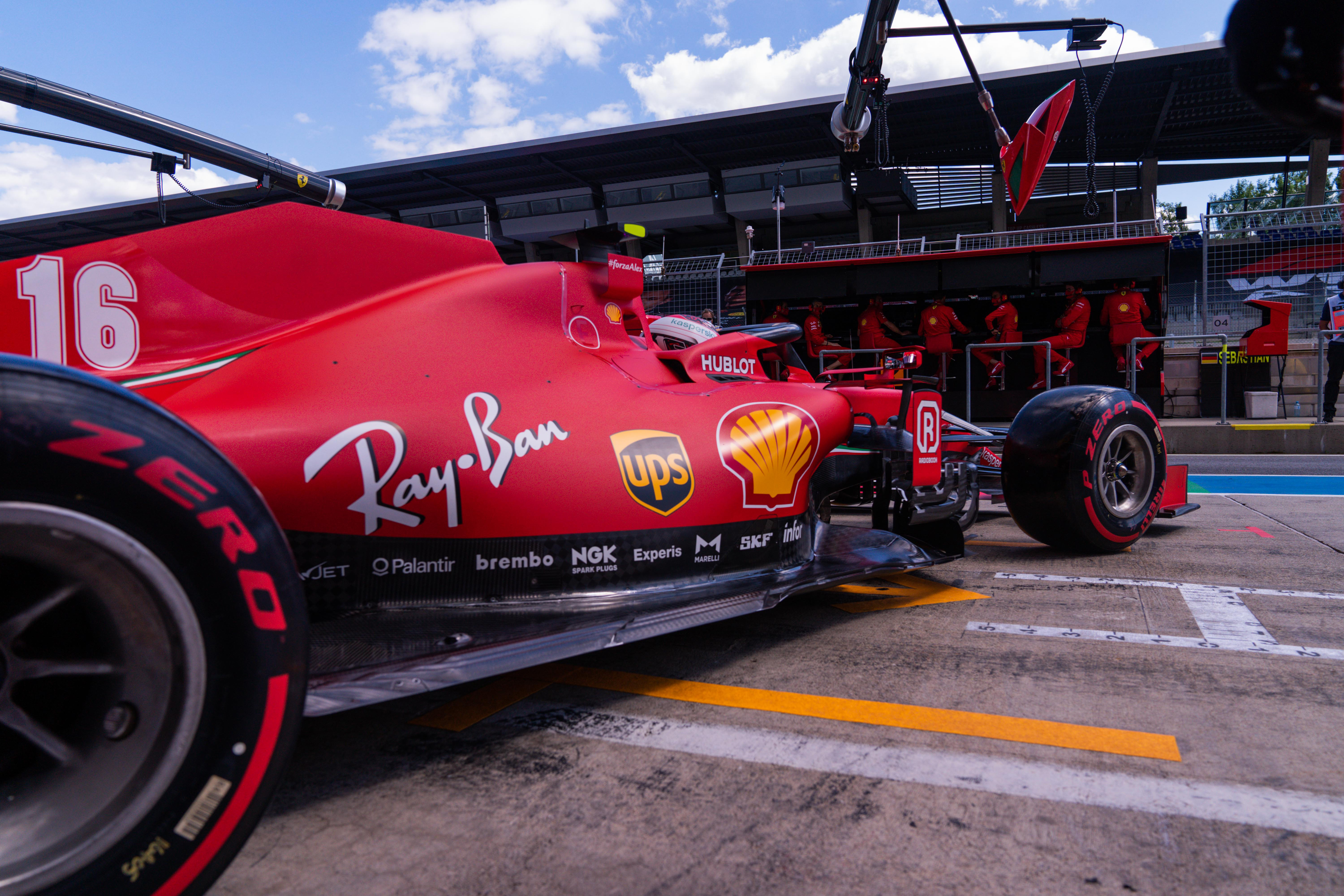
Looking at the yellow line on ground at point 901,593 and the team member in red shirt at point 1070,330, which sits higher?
the team member in red shirt at point 1070,330

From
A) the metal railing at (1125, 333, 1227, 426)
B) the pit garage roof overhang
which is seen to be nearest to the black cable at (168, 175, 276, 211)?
the metal railing at (1125, 333, 1227, 426)

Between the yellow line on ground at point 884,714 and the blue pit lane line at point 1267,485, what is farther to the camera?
the blue pit lane line at point 1267,485

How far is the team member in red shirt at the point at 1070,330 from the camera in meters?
13.8

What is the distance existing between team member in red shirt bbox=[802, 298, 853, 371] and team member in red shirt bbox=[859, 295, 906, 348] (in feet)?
1.71

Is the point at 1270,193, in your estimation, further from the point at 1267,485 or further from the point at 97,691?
the point at 97,691

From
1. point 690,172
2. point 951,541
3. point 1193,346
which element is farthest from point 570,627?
point 690,172

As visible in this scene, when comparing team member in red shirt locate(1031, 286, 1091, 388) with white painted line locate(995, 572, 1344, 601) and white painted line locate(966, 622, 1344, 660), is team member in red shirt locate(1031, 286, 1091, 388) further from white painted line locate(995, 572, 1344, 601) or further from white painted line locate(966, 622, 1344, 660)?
white painted line locate(966, 622, 1344, 660)

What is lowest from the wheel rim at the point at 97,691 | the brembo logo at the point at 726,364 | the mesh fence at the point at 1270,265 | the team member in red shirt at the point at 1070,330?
the wheel rim at the point at 97,691

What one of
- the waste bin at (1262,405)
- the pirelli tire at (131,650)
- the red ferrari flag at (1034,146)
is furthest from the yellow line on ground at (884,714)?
the waste bin at (1262,405)

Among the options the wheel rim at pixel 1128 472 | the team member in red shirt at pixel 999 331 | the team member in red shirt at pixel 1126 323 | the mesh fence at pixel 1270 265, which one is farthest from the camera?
the team member in red shirt at pixel 999 331

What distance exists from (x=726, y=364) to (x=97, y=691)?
2.85 meters

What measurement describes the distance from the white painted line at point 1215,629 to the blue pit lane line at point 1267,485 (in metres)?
4.29

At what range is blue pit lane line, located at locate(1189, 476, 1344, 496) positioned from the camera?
23.8ft

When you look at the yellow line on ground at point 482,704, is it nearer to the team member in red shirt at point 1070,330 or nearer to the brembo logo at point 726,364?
the brembo logo at point 726,364
